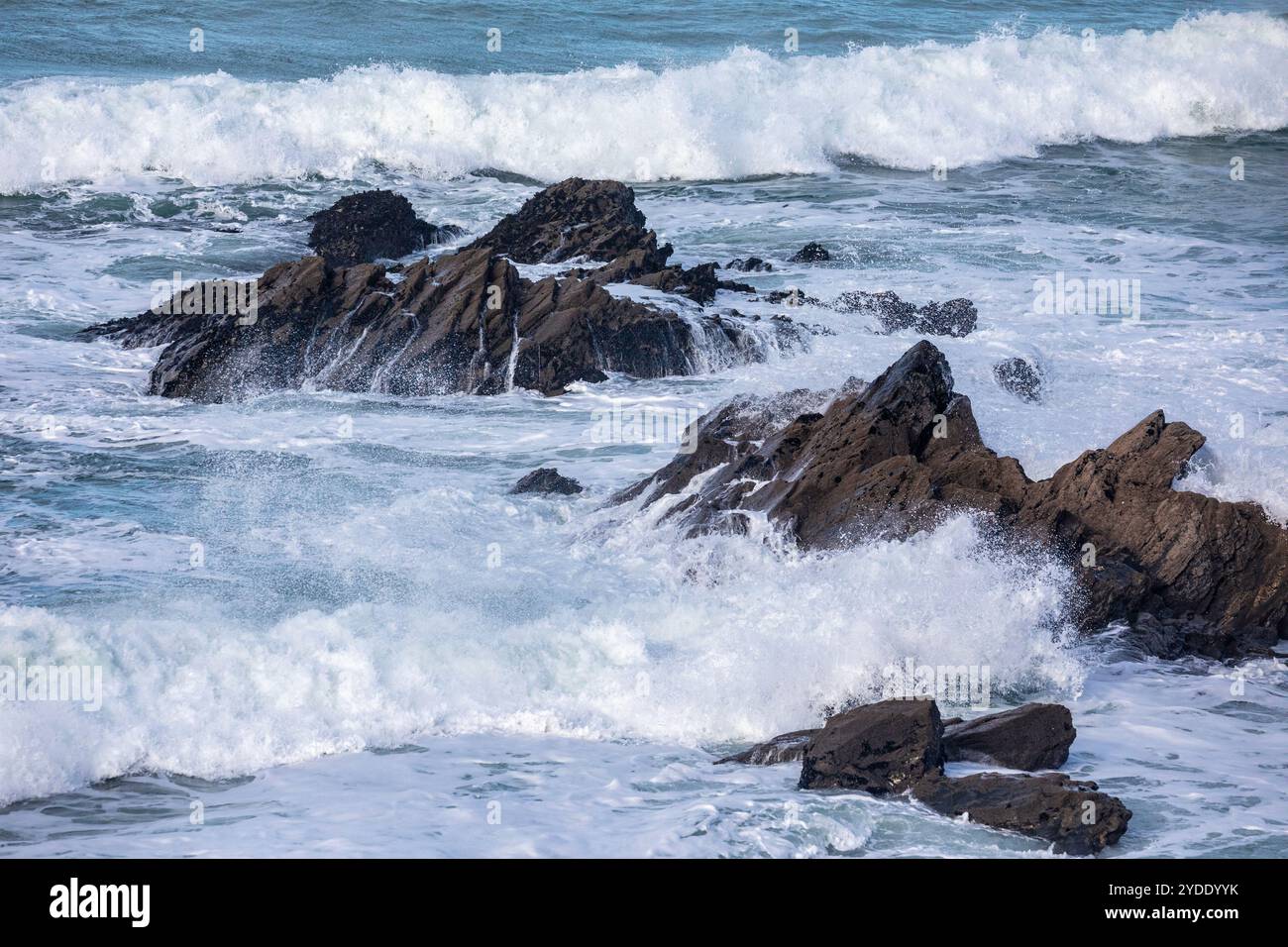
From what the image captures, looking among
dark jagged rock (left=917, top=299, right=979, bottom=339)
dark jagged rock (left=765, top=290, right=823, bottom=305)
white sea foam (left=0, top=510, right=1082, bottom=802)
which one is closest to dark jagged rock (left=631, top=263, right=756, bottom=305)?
dark jagged rock (left=765, top=290, right=823, bottom=305)

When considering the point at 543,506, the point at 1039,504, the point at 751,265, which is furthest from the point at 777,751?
the point at 751,265

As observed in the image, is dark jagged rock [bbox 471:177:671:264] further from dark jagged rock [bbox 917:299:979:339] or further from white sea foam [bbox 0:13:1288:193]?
white sea foam [bbox 0:13:1288:193]

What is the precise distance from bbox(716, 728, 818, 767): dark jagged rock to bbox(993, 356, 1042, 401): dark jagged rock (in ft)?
21.8

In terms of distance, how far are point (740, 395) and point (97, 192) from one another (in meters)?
13.5

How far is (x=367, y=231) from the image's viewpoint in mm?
18531

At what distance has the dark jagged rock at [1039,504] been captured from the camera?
31.5 ft

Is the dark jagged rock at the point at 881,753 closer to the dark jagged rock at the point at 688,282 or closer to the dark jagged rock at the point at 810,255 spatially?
the dark jagged rock at the point at 688,282

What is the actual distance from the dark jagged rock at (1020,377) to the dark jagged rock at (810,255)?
514 cm

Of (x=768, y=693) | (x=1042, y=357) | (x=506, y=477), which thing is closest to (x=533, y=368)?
(x=506, y=477)

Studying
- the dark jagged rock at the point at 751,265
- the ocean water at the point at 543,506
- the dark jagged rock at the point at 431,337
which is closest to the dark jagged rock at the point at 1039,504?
the ocean water at the point at 543,506

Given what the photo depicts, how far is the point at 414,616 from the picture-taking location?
9.48m

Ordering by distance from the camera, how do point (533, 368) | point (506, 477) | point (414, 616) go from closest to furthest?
point (414, 616) < point (506, 477) < point (533, 368)

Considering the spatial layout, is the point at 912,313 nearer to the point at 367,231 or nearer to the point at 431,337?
the point at 431,337
